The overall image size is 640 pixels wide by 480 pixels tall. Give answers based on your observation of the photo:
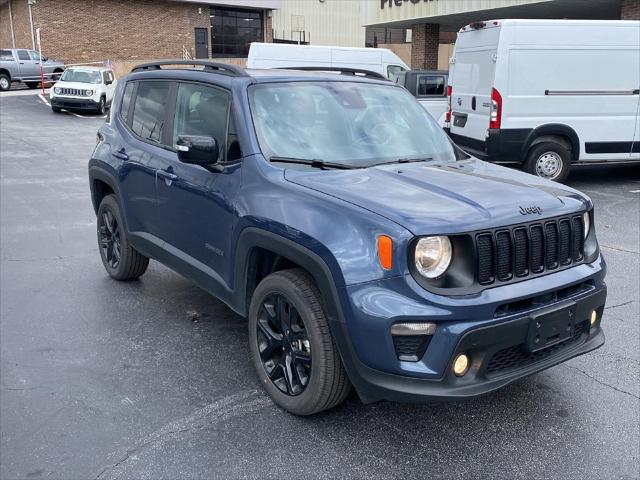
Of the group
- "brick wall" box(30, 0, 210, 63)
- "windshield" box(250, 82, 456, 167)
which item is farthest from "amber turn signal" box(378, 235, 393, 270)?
"brick wall" box(30, 0, 210, 63)

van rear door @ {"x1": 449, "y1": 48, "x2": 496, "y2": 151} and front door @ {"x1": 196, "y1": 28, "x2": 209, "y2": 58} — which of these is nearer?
van rear door @ {"x1": 449, "y1": 48, "x2": 496, "y2": 151}

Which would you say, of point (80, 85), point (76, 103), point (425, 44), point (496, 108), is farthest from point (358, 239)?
point (425, 44)

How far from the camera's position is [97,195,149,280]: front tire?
5.50 metres

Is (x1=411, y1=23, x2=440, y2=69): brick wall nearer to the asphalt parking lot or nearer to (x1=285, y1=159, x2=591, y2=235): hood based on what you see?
the asphalt parking lot

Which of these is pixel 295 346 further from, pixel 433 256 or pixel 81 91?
pixel 81 91

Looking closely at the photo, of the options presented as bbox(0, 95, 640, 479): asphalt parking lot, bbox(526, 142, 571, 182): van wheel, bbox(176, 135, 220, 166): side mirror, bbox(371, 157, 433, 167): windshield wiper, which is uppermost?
bbox(176, 135, 220, 166): side mirror

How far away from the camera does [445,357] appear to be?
9.44 feet

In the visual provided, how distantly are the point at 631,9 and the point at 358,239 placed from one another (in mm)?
16032

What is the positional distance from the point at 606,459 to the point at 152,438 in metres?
2.29

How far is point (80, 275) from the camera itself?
600cm

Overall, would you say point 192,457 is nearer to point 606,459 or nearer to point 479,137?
point 606,459

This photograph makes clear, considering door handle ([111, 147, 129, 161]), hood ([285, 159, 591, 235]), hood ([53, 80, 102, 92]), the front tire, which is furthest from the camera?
hood ([53, 80, 102, 92])

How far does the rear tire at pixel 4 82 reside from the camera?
99.2 feet

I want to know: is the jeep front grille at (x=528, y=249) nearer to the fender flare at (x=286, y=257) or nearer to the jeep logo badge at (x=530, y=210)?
the jeep logo badge at (x=530, y=210)
